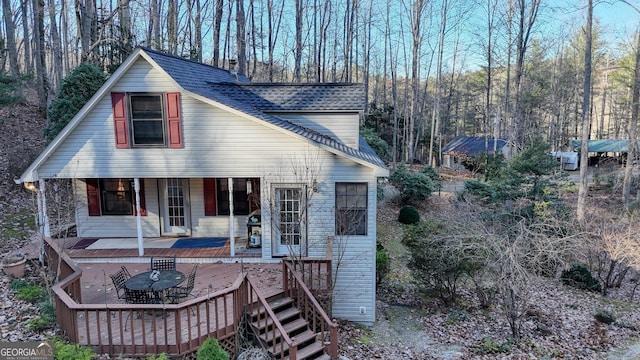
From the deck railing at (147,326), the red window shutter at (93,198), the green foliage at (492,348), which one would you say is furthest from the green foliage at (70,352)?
the green foliage at (492,348)

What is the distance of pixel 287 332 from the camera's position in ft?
A: 25.0

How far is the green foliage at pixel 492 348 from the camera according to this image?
8.94 metres

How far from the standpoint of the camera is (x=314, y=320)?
795 centimetres

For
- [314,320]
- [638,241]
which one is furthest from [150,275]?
[638,241]

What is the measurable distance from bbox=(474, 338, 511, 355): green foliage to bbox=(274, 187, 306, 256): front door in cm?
505

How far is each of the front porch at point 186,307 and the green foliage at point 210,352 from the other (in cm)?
36

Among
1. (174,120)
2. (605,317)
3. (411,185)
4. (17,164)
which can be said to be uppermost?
(174,120)

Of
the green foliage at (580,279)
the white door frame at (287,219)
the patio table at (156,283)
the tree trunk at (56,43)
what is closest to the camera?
the patio table at (156,283)

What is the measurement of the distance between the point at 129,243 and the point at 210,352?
7278 millimetres

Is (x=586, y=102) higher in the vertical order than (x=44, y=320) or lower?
higher

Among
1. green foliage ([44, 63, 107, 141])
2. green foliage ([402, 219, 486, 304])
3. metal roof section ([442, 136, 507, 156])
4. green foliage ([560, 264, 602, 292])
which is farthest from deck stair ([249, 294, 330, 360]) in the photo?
metal roof section ([442, 136, 507, 156])

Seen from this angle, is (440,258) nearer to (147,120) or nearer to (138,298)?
(138,298)

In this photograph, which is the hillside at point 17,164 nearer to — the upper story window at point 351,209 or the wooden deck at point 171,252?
the wooden deck at point 171,252

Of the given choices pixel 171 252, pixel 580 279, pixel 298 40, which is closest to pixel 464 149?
pixel 298 40
